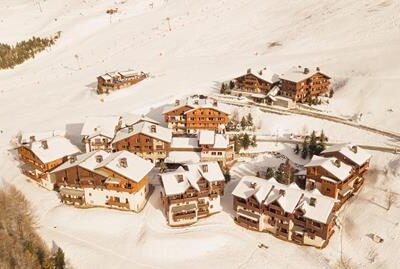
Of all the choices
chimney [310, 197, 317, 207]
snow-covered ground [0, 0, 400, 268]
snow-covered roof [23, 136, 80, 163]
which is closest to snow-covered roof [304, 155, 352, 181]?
snow-covered ground [0, 0, 400, 268]

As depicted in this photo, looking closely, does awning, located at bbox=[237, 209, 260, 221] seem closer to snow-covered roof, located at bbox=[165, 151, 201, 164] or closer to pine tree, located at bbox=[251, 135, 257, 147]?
snow-covered roof, located at bbox=[165, 151, 201, 164]

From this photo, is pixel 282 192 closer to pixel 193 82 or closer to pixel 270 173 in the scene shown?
pixel 270 173

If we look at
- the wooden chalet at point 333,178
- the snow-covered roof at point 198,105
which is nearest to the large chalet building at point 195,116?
the snow-covered roof at point 198,105

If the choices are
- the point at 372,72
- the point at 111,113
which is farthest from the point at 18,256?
the point at 372,72

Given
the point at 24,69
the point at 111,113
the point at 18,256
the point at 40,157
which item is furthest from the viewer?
the point at 24,69

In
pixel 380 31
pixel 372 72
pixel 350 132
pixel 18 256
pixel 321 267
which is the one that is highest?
pixel 380 31

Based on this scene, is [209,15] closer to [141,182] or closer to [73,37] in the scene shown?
[73,37]
